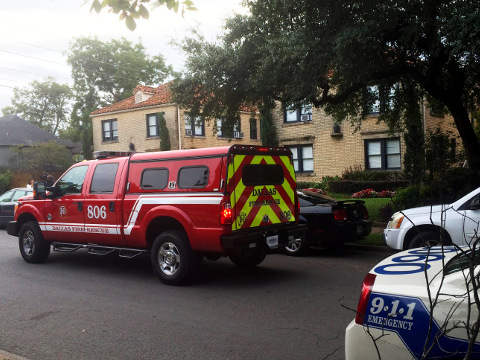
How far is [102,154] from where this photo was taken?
888 centimetres

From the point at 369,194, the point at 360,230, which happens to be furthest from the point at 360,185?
the point at 360,230

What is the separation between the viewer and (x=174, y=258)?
7.41 metres

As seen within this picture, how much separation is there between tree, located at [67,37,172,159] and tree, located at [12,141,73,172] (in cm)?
1683

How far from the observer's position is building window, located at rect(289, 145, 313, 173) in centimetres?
2677

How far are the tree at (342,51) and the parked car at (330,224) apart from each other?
108 inches

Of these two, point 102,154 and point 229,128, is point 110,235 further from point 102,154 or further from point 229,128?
point 229,128

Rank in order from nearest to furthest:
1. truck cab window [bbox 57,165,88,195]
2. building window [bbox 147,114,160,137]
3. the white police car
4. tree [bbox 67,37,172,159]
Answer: the white police car < truck cab window [bbox 57,165,88,195] < building window [bbox 147,114,160,137] < tree [bbox 67,37,172,159]

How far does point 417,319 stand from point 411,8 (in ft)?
27.5

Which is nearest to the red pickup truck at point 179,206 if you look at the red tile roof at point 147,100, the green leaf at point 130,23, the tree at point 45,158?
the green leaf at point 130,23

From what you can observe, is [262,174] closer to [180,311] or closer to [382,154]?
[180,311]

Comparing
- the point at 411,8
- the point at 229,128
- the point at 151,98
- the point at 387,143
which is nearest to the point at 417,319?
the point at 411,8

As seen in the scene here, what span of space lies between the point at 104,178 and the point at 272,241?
3283mm

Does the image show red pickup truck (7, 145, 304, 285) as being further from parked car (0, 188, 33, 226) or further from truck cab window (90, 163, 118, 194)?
parked car (0, 188, 33, 226)

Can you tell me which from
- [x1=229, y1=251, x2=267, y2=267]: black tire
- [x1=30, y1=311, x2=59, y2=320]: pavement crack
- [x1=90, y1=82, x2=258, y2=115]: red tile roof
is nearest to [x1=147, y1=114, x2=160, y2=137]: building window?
[x1=90, y1=82, x2=258, y2=115]: red tile roof
